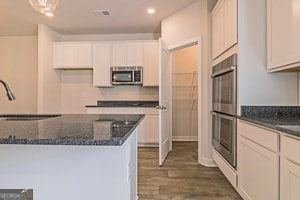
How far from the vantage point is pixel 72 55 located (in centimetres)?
532

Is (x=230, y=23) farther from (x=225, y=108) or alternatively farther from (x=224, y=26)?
(x=225, y=108)

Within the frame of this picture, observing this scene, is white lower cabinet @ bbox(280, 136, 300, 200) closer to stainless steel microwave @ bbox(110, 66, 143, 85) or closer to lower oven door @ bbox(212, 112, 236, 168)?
lower oven door @ bbox(212, 112, 236, 168)

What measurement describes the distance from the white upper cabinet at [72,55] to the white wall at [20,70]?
88cm

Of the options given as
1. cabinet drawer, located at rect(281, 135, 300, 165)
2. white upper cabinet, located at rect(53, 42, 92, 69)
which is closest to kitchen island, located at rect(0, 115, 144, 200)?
cabinet drawer, located at rect(281, 135, 300, 165)

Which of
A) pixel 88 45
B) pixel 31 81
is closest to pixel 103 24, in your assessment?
pixel 88 45

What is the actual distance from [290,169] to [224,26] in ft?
6.32

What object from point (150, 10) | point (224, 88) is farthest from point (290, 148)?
point (150, 10)

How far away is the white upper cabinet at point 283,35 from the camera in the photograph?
1905 mm

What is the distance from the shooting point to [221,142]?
9.85 feet

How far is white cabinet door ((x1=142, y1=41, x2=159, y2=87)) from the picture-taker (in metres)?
5.11

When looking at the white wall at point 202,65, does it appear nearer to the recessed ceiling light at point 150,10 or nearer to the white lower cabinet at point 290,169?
the recessed ceiling light at point 150,10

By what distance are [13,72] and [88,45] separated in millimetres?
2178

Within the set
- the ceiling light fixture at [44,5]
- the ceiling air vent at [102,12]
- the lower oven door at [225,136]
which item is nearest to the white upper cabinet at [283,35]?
the lower oven door at [225,136]

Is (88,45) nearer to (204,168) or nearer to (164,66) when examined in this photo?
(164,66)
